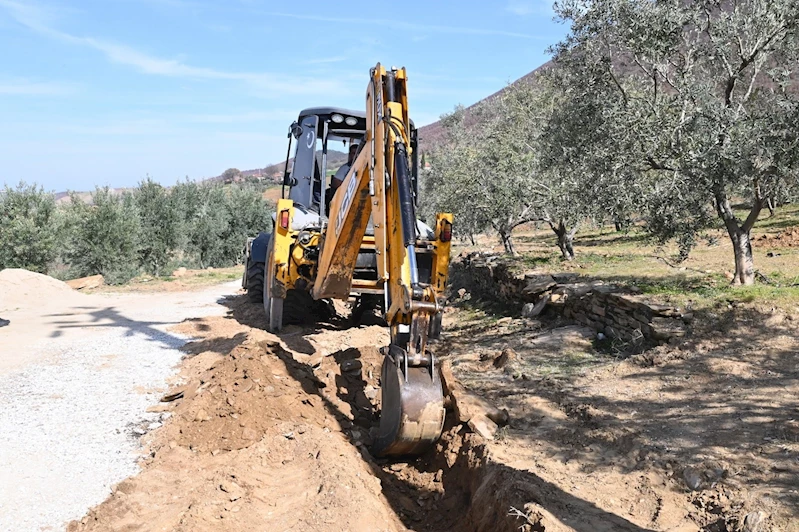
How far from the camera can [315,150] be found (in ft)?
30.0

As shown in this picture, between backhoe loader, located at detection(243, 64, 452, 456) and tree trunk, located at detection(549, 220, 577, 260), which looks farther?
tree trunk, located at detection(549, 220, 577, 260)

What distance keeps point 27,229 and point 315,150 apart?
1653 centimetres

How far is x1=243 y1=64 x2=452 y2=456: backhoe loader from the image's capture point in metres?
4.37

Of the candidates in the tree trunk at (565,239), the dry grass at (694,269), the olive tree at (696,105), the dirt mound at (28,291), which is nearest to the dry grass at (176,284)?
the dirt mound at (28,291)

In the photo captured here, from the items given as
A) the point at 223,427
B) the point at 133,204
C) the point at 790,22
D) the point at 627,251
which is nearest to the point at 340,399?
the point at 223,427

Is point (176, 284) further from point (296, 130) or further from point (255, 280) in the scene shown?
point (296, 130)

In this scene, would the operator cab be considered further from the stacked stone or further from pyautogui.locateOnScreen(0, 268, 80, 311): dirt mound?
pyautogui.locateOnScreen(0, 268, 80, 311): dirt mound

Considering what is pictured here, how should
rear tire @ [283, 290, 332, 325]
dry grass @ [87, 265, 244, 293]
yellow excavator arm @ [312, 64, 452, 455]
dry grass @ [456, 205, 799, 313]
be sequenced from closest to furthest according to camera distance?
yellow excavator arm @ [312, 64, 452, 455] < dry grass @ [456, 205, 799, 313] < rear tire @ [283, 290, 332, 325] < dry grass @ [87, 265, 244, 293]

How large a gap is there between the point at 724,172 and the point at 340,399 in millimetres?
5726

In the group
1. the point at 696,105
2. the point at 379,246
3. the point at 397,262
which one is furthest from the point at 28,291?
the point at 696,105

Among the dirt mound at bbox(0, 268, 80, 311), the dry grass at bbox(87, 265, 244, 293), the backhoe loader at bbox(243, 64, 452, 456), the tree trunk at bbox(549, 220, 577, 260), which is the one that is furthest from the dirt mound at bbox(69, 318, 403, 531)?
the dry grass at bbox(87, 265, 244, 293)

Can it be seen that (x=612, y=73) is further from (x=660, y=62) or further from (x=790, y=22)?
(x=790, y=22)

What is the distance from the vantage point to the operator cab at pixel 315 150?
9.10m

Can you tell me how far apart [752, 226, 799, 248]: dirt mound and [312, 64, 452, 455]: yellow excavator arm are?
13.4m
